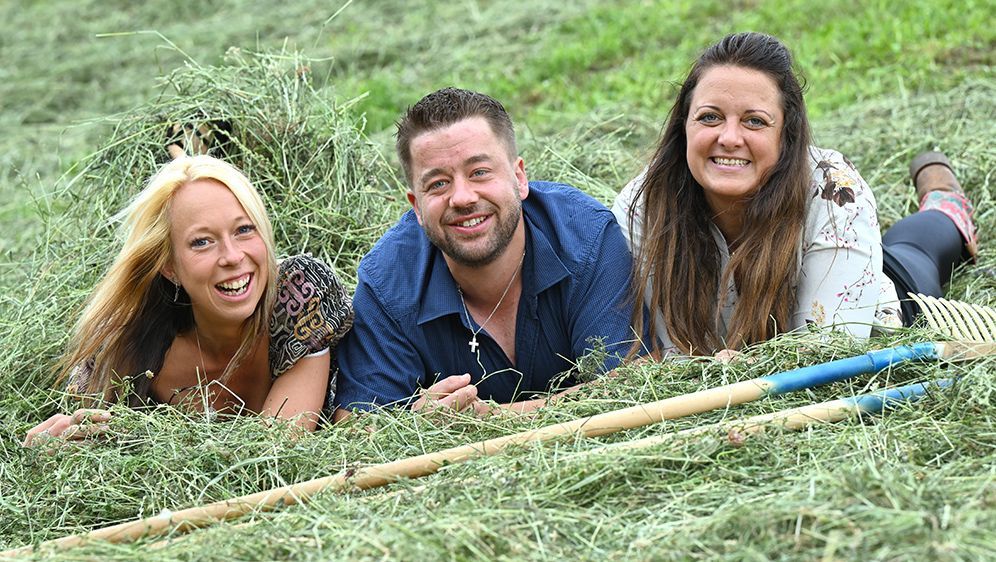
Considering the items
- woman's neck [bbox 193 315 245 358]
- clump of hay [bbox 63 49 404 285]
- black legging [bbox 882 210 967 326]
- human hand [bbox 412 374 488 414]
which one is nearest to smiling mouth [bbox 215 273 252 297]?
woman's neck [bbox 193 315 245 358]

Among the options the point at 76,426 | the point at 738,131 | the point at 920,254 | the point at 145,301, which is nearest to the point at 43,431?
the point at 76,426

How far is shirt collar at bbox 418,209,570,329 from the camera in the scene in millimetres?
3660

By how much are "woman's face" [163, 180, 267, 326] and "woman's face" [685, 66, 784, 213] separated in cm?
138

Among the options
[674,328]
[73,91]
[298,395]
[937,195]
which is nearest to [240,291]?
[298,395]

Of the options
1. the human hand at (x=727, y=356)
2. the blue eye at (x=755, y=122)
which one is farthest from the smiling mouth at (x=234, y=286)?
the blue eye at (x=755, y=122)

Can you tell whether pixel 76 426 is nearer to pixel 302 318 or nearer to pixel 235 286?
pixel 235 286

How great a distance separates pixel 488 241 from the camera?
3541 millimetres

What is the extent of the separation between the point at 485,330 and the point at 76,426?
1.22 meters

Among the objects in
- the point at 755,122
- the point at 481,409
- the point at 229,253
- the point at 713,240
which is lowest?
the point at 481,409

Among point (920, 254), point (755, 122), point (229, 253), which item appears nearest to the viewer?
point (229, 253)

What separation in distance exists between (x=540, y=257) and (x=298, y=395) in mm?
845

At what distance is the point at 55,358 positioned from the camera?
418 centimetres

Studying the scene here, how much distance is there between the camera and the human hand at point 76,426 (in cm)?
326

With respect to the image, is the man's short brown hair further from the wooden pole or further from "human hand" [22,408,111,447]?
"human hand" [22,408,111,447]
